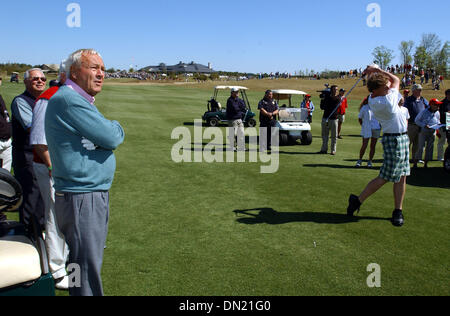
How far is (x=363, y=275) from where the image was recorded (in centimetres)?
390

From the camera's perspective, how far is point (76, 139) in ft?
8.29

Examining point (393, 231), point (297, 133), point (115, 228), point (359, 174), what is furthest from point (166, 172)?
point (297, 133)

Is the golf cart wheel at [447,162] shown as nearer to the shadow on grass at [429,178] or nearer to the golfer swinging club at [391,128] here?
the shadow on grass at [429,178]

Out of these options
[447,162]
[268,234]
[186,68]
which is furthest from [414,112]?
[186,68]

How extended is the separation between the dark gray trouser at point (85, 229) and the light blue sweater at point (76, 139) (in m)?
0.07

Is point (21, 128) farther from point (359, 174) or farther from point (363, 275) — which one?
point (359, 174)

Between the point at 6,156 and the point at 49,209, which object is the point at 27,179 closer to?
the point at 49,209

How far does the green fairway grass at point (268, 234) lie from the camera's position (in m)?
3.74

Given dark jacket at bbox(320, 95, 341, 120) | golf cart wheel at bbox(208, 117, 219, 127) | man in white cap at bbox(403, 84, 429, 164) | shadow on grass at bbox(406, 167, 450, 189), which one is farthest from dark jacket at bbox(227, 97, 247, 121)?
golf cart wheel at bbox(208, 117, 219, 127)

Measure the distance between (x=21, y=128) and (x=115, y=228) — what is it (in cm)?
175

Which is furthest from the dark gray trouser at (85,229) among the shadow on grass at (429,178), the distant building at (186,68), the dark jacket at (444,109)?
the distant building at (186,68)

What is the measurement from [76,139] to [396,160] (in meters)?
4.25
